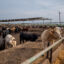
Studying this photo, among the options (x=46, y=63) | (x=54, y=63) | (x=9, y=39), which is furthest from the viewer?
(x=9, y=39)

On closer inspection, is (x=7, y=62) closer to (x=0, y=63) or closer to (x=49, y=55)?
(x=0, y=63)

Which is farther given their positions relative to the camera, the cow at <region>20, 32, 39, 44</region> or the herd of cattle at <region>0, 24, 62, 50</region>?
the cow at <region>20, 32, 39, 44</region>

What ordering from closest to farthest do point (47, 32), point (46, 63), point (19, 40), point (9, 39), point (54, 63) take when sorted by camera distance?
point (46, 63)
point (54, 63)
point (47, 32)
point (9, 39)
point (19, 40)

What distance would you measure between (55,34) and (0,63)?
3.79 meters

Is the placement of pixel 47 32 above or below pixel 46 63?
above

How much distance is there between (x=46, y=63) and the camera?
5039 millimetres

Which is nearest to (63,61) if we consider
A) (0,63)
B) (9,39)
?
(0,63)

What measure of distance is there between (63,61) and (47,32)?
204 centimetres

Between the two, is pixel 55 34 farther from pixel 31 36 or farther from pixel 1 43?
pixel 31 36

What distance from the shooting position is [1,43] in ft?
41.2

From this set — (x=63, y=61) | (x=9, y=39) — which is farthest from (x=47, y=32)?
(x=9, y=39)

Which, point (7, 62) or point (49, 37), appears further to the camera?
point (49, 37)

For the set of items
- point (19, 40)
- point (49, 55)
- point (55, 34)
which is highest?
point (55, 34)

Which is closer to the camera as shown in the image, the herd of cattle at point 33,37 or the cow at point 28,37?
the herd of cattle at point 33,37
